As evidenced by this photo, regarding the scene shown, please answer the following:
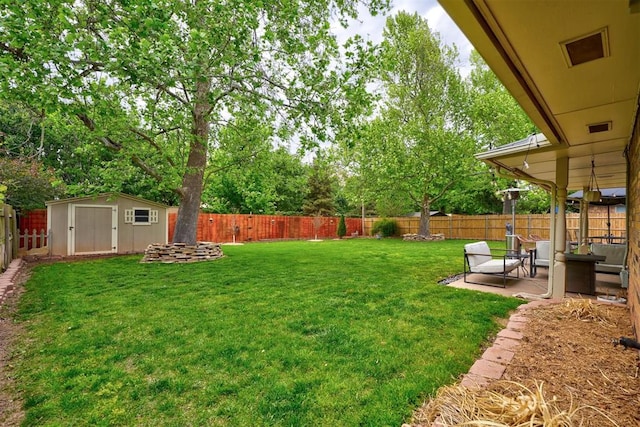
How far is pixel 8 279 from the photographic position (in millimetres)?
5406

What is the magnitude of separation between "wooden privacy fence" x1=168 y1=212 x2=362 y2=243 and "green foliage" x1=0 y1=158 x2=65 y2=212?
469cm

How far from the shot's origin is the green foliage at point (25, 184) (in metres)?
9.22

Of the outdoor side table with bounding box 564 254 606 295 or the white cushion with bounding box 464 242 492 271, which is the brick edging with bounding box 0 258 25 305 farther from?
the outdoor side table with bounding box 564 254 606 295

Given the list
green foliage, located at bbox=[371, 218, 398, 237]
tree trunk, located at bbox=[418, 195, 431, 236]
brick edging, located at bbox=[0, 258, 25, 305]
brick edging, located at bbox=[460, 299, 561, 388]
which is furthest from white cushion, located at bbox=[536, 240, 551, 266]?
green foliage, located at bbox=[371, 218, 398, 237]

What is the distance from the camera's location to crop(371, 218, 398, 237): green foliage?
736 inches

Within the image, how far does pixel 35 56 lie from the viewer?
425cm

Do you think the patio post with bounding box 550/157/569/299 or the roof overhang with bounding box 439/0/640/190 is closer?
the roof overhang with bounding box 439/0/640/190

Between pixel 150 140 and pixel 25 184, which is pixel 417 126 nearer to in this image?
pixel 150 140

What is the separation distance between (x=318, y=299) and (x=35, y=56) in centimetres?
510

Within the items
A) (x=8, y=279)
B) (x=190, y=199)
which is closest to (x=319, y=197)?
(x=190, y=199)

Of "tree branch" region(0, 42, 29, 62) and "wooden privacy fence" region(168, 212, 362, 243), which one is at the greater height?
"tree branch" region(0, 42, 29, 62)

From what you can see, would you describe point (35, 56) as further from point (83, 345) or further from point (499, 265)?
point (499, 265)

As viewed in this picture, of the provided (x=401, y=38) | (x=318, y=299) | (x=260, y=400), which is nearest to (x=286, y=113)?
(x=318, y=299)

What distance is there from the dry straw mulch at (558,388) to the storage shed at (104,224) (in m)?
9.11
